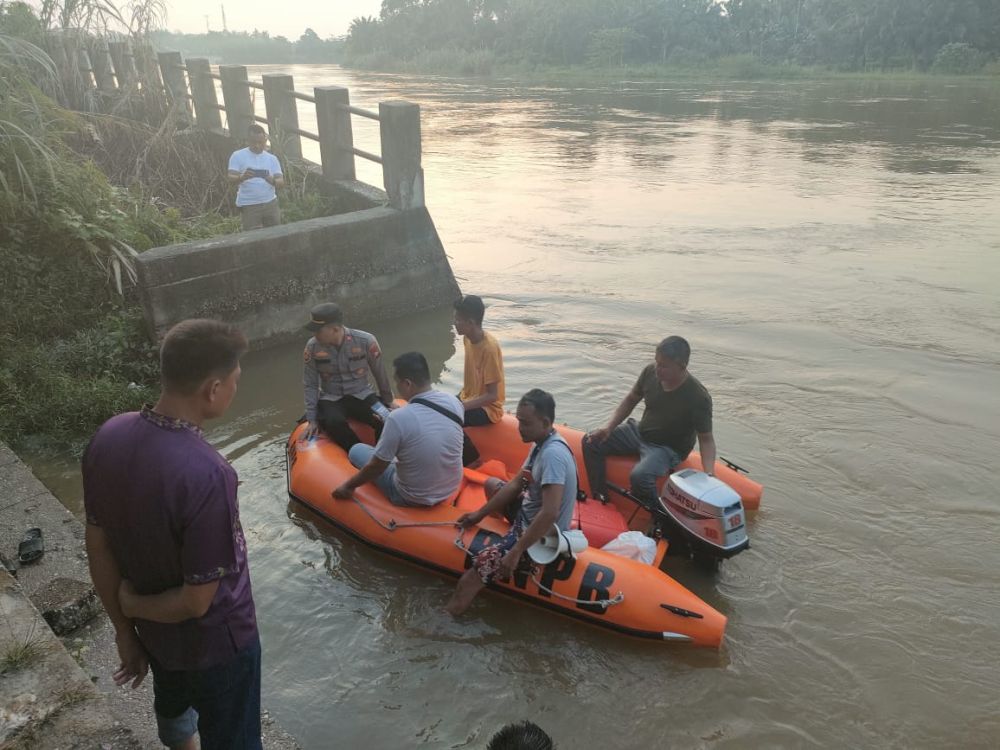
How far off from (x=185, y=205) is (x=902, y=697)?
9226mm

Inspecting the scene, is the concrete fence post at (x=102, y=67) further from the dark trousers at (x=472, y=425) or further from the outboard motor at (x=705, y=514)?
the outboard motor at (x=705, y=514)

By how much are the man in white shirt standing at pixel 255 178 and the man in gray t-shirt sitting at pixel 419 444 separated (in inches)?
190

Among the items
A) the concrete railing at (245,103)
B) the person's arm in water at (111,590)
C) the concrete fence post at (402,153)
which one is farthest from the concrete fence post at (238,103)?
the person's arm in water at (111,590)

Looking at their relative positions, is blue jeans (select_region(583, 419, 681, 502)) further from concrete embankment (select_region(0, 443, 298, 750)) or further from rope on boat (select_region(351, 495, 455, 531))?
concrete embankment (select_region(0, 443, 298, 750))

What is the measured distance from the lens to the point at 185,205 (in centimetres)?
984

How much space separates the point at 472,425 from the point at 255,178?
14.6 ft

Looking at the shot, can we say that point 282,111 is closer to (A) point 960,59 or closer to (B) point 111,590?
(B) point 111,590

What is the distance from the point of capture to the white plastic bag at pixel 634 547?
14.5 ft

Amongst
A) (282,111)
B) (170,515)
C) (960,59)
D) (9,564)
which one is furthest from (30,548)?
(960,59)

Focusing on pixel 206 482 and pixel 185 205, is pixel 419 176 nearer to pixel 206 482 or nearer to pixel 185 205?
pixel 185 205

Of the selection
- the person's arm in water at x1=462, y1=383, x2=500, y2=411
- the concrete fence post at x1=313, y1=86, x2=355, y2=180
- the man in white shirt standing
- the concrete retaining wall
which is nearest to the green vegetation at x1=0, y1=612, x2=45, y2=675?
the person's arm in water at x1=462, y1=383, x2=500, y2=411

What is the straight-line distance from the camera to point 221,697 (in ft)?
7.23

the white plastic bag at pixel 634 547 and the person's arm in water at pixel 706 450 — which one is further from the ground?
the person's arm in water at pixel 706 450

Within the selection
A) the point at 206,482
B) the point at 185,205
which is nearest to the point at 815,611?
the point at 206,482
